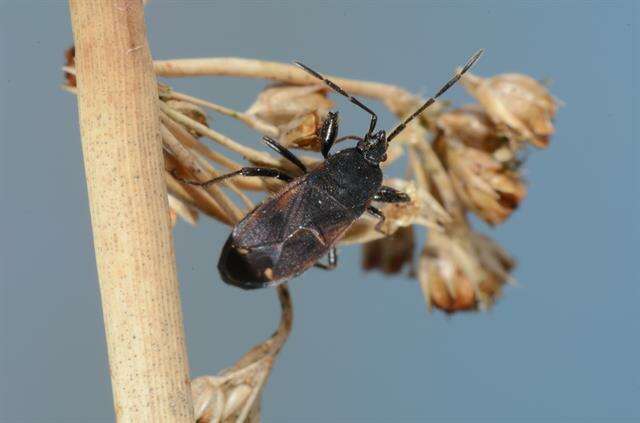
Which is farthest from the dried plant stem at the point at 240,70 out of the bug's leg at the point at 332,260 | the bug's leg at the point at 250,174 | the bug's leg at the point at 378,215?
the bug's leg at the point at 332,260

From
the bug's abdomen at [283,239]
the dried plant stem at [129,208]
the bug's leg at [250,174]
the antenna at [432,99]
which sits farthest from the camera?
the antenna at [432,99]

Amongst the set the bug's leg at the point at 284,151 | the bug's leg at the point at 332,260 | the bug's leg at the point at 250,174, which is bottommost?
the bug's leg at the point at 332,260

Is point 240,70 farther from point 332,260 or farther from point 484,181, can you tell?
point 484,181

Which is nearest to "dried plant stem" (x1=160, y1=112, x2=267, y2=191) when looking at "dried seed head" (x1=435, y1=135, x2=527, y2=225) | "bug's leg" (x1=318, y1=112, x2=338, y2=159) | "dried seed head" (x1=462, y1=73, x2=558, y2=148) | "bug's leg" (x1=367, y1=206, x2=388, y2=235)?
"bug's leg" (x1=318, y1=112, x2=338, y2=159)

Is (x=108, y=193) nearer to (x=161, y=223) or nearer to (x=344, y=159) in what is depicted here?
(x=161, y=223)

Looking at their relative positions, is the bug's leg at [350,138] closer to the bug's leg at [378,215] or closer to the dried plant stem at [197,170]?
the bug's leg at [378,215]

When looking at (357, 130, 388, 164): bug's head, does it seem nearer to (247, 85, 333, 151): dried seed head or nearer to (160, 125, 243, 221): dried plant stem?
(247, 85, 333, 151): dried seed head

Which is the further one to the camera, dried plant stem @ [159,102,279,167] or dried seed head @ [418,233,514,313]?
dried seed head @ [418,233,514,313]
